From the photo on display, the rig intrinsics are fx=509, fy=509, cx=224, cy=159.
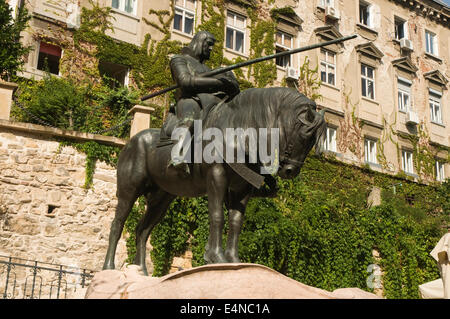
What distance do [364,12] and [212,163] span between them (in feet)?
80.0

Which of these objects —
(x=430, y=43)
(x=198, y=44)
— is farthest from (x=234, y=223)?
(x=430, y=43)

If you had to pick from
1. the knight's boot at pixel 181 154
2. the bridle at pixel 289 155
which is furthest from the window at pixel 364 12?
the bridle at pixel 289 155

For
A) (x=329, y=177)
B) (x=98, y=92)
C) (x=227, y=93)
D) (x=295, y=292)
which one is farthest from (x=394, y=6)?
(x=295, y=292)

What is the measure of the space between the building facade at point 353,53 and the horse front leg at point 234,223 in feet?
43.3

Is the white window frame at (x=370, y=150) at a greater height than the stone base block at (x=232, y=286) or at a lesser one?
greater

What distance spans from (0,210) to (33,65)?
22.1ft

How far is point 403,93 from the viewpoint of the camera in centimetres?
2631

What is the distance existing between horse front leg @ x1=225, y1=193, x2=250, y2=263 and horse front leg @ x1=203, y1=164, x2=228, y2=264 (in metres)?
0.13

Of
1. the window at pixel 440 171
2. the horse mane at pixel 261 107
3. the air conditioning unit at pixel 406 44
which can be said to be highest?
the air conditioning unit at pixel 406 44

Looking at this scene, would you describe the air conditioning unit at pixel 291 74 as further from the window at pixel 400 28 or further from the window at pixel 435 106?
the window at pixel 435 106

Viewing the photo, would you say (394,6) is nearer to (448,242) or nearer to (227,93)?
(448,242)

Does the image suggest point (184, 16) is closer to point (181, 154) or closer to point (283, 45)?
point (283, 45)

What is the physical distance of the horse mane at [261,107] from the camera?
4.78 meters
